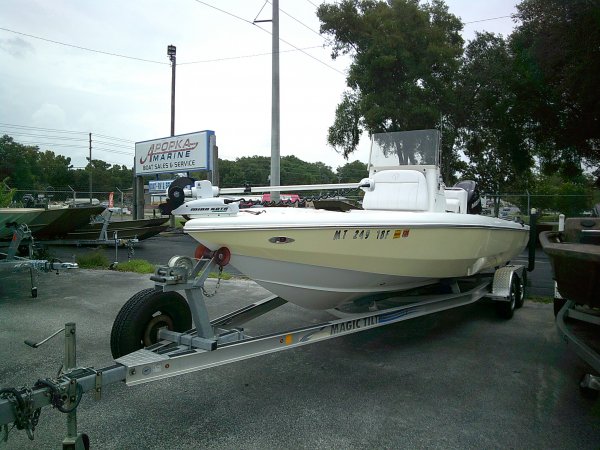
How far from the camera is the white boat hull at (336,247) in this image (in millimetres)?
3221

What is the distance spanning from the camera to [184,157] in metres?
14.6

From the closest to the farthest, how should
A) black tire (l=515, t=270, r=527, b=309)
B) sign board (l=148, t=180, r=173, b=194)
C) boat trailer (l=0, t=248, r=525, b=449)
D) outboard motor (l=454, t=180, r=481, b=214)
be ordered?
boat trailer (l=0, t=248, r=525, b=449), black tire (l=515, t=270, r=527, b=309), outboard motor (l=454, t=180, r=481, b=214), sign board (l=148, t=180, r=173, b=194)

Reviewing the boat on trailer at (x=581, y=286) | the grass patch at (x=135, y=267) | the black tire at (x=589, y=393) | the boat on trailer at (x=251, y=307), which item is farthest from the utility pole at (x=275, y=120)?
the black tire at (x=589, y=393)

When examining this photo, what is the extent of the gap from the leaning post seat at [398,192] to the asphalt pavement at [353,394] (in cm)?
136

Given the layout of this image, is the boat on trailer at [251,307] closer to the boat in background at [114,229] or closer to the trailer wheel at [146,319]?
the trailer wheel at [146,319]

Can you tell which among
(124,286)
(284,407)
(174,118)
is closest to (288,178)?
(174,118)

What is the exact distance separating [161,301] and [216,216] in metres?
0.72

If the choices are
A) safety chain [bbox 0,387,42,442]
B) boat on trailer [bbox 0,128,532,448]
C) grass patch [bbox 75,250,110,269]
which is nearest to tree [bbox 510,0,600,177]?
boat on trailer [bbox 0,128,532,448]

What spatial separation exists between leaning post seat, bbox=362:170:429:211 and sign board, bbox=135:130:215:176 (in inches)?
369

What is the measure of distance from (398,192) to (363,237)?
1.60 m

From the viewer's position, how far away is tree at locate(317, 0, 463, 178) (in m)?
16.8

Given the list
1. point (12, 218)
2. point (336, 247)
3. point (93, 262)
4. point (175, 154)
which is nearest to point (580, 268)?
point (336, 247)

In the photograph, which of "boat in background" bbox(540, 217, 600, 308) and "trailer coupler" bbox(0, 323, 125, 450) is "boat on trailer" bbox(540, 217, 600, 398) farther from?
"trailer coupler" bbox(0, 323, 125, 450)

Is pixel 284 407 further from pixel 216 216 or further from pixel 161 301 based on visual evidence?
pixel 216 216
